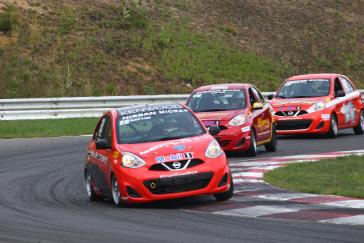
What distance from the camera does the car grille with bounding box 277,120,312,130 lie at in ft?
75.6

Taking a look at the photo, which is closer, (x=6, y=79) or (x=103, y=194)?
(x=103, y=194)

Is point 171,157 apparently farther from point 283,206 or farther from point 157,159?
point 283,206

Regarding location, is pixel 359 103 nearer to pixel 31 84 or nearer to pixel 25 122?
pixel 25 122

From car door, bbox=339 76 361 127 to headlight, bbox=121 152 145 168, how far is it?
475 inches

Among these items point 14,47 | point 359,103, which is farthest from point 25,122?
point 359,103

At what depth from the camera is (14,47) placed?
38031mm

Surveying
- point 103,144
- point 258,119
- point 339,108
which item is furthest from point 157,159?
point 339,108

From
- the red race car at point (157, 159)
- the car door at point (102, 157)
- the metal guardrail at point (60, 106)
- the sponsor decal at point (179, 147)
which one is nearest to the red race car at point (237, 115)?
the car door at point (102, 157)

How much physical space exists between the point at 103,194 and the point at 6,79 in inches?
928

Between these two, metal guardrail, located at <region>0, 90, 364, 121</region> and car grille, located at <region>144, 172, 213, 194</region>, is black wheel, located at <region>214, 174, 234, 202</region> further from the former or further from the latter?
metal guardrail, located at <region>0, 90, 364, 121</region>

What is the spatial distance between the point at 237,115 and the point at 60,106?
14048 mm

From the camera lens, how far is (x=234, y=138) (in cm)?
1880

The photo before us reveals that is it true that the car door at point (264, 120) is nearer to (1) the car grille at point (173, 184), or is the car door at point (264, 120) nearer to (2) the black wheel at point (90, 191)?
(2) the black wheel at point (90, 191)

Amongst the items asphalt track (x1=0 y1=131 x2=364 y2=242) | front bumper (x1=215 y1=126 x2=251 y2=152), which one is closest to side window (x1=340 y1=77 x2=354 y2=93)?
front bumper (x1=215 y1=126 x2=251 y2=152)
